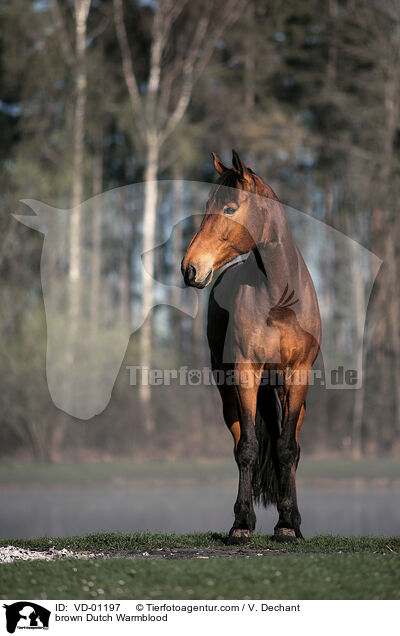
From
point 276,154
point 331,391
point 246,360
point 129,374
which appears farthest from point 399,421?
point 246,360

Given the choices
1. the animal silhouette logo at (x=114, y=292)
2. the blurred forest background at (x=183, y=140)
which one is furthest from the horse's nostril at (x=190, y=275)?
the blurred forest background at (x=183, y=140)

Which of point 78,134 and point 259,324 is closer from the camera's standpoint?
point 259,324

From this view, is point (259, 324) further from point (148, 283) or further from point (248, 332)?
point (148, 283)

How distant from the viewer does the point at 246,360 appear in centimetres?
658

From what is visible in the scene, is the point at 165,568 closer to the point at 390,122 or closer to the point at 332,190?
the point at 390,122

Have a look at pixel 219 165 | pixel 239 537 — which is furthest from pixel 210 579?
pixel 219 165

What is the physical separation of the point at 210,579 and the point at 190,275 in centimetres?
213

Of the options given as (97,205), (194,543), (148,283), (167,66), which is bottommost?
(194,543)

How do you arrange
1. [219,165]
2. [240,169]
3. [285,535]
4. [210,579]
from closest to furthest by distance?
[210,579]
[240,169]
[219,165]
[285,535]

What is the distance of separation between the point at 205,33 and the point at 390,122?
6.45 meters

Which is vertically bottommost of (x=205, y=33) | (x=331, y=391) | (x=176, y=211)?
(x=331, y=391)

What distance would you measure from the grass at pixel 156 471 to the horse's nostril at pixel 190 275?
12273 millimetres
